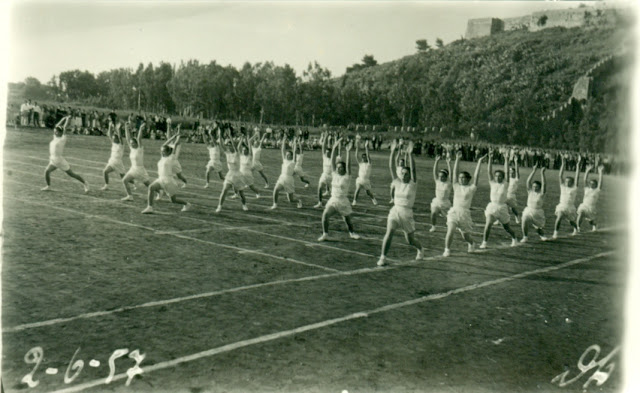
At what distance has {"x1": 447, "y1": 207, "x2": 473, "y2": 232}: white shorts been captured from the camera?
47.2ft

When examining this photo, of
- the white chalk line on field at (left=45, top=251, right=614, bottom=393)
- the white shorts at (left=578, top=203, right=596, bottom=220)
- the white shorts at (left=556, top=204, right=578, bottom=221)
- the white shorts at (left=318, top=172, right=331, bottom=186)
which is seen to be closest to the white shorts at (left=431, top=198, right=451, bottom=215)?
the white shorts at (left=556, top=204, right=578, bottom=221)

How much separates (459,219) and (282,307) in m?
6.41

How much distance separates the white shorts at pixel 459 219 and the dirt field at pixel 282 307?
0.71 metres

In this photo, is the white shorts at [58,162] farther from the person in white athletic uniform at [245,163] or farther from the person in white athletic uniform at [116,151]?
the person in white athletic uniform at [245,163]

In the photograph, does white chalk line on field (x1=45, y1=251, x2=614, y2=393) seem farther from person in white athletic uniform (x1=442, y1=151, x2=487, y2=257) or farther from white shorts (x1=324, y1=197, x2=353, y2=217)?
white shorts (x1=324, y1=197, x2=353, y2=217)

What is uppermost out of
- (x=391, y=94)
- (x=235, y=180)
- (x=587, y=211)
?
(x=391, y=94)

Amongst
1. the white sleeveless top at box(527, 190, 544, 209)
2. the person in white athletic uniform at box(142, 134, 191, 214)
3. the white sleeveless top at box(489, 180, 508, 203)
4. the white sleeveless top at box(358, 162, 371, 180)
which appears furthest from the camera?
the white sleeveless top at box(358, 162, 371, 180)

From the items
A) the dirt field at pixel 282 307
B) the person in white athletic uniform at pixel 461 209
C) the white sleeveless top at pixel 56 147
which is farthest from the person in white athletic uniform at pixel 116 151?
the person in white athletic uniform at pixel 461 209

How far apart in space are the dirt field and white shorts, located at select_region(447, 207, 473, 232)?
2.33 ft

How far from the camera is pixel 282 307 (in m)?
9.34

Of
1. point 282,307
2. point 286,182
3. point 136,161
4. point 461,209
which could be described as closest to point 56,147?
point 136,161

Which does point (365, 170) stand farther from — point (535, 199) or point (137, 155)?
point (137, 155)

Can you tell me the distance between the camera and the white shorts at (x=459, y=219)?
14.4m

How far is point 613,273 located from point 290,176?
1017 cm
